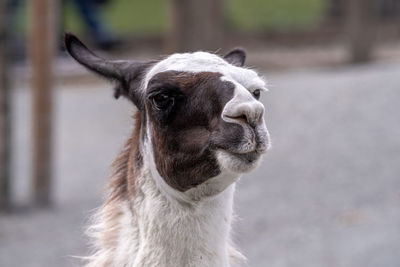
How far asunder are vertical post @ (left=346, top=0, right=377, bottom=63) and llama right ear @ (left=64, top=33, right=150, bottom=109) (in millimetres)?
11868

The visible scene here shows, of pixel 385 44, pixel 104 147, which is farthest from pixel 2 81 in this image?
pixel 385 44

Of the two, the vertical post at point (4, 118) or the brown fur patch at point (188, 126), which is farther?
the vertical post at point (4, 118)

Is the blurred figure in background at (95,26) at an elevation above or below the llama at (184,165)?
below

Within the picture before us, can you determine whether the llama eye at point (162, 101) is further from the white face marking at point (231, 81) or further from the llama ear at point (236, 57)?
the llama ear at point (236, 57)

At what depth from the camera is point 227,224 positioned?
4.13m

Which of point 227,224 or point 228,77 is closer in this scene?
point 228,77

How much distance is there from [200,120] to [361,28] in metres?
12.5

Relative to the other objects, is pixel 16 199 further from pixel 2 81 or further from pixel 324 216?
pixel 324 216

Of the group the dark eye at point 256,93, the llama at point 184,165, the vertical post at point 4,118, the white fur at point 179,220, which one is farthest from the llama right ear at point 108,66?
the vertical post at point 4,118

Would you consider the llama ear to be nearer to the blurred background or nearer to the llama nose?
the llama nose

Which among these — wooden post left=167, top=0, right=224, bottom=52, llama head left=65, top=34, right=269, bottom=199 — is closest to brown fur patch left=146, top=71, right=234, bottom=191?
llama head left=65, top=34, right=269, bottom=199

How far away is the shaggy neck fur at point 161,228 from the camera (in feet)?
13.3

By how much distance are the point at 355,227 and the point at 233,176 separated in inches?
222

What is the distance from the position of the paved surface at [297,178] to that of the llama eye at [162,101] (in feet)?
10.6
